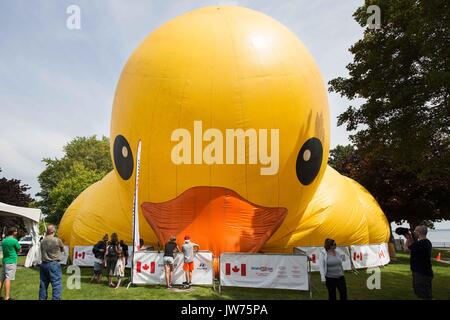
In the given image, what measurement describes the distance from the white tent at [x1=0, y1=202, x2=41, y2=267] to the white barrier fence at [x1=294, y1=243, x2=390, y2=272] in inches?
407

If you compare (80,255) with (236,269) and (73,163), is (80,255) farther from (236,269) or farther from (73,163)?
(73,163)

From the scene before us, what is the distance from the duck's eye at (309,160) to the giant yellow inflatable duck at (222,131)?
0.11 ft

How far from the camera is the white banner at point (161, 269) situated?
9555mm

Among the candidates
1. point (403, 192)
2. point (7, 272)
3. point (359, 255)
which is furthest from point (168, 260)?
point (403, 192)

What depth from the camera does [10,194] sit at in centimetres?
3183

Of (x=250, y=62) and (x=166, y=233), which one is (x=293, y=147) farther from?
(x=166, y=233)

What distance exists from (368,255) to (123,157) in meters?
10.2

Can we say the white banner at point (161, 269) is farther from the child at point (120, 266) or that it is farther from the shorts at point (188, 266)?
the child at point (120, 266)


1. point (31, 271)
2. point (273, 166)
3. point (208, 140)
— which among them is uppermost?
point (208, 140)

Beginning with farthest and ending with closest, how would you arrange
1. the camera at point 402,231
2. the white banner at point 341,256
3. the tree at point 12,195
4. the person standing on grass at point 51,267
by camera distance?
the tree at point 12,195 < the white banner at point 341,256 < the camera at point 402,231 < the person standing on grass at point 51,267

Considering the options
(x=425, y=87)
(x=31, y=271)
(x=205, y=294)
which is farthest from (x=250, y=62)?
(x=31, y=271)

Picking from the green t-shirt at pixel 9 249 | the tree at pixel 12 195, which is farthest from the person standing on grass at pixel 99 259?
the tree at pixel 12 195
